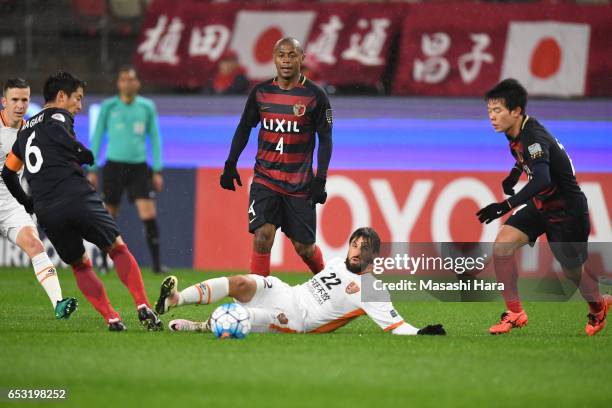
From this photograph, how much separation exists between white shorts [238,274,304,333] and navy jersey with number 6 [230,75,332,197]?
135 cm

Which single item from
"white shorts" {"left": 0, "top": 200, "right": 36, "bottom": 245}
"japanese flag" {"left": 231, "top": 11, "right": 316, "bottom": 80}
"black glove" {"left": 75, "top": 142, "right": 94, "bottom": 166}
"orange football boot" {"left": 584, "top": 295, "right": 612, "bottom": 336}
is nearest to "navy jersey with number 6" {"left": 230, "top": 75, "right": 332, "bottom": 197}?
"black glove" {"left": 75, "top": 142, "right": 94, "bottom": 166}

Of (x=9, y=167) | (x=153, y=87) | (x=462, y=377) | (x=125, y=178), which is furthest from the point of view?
(x=153, y=87)

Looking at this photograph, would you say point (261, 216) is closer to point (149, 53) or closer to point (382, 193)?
point (382, 193)

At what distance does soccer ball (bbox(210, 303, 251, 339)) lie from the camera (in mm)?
7910

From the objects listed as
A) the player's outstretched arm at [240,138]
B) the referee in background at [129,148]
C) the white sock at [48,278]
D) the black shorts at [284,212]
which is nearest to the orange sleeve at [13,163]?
the white sock at [48,278]

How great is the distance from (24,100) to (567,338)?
4.81 meters

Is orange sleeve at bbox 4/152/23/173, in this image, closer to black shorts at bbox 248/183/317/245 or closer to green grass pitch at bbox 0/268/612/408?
green grass pitch at bbox 0/268/612/408

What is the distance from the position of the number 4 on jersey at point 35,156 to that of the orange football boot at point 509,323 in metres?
3.51

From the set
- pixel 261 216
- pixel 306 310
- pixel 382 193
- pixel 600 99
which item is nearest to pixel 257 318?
pixel 306 310

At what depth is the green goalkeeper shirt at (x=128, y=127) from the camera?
548 inches

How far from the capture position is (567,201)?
28.9ft

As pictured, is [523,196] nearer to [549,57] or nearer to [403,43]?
[549,57]

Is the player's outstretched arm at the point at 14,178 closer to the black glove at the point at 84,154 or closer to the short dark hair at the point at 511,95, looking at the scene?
the black glove at the point at 84,154

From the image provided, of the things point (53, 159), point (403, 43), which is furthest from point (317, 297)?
point (403, 43)
